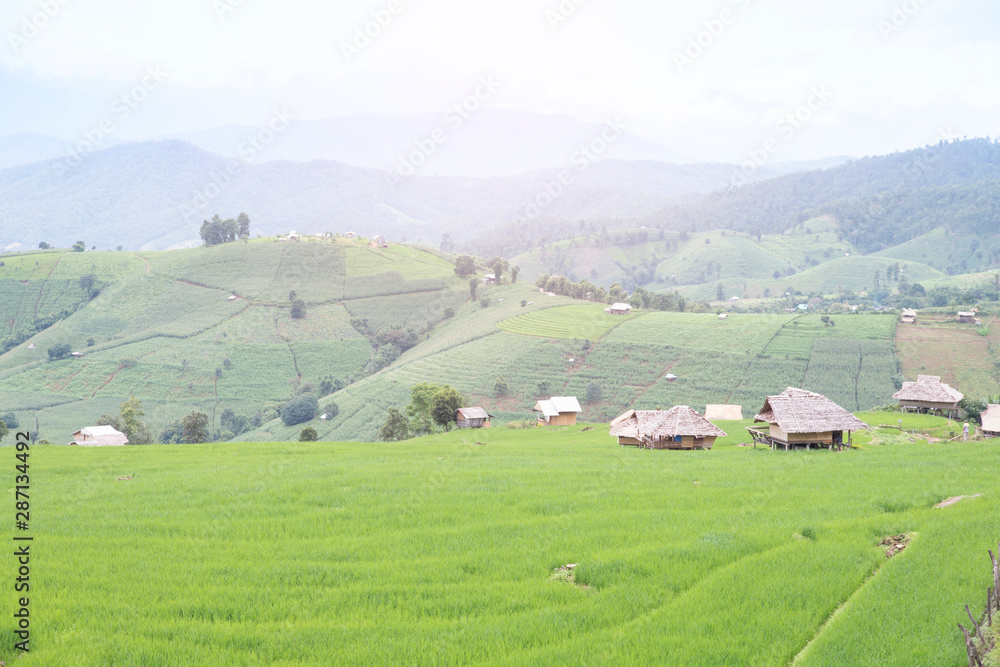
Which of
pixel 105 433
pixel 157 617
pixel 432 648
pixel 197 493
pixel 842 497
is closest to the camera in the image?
pixel 432 648

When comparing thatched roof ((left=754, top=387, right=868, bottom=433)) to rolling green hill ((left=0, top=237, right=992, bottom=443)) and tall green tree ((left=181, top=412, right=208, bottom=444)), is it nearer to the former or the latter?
rolling green hill ((left=0, top=237, right=992, bottom=443))

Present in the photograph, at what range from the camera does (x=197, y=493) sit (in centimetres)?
2088

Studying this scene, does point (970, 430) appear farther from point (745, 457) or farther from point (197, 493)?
point (197, 493)

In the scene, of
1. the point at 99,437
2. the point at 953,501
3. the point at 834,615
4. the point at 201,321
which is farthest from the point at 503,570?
the point at 201,321

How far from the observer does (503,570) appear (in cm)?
1278

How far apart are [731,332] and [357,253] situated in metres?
110

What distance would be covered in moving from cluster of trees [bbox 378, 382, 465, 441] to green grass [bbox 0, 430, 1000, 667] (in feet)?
159

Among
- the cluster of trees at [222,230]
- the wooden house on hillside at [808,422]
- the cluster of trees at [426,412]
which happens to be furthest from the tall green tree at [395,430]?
the cluster of trees at [222,230]

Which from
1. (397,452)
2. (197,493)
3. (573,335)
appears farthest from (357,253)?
(197,493)

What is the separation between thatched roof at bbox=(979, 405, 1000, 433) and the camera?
1885 inches

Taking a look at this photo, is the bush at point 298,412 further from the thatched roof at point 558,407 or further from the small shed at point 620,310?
the small shed at point 620,310

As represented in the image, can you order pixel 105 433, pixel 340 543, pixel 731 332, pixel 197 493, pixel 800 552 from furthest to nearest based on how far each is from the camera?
pixel 731 332 < pixel 105 433 < pixel 197 493 < pixel 340 543 < pixel 800 552

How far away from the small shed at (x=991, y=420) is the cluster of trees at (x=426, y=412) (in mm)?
48342

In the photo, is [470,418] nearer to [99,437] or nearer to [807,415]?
[99,437]
